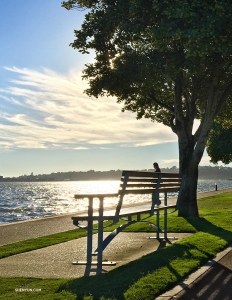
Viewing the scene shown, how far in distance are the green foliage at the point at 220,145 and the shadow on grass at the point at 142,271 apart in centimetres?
3492

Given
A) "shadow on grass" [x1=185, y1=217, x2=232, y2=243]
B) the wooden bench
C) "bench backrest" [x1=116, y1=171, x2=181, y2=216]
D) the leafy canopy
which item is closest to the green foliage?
the leafy canopy

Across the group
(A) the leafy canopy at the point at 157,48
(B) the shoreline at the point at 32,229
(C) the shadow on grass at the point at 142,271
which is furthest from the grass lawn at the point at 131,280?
(A) the leafy canopy at the point at 157,48

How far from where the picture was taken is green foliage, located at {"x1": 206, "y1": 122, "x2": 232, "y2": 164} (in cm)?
4556

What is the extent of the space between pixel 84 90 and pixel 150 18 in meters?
4.67

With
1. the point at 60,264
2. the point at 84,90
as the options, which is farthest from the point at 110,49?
the point at 60,264

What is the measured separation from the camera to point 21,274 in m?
7.81

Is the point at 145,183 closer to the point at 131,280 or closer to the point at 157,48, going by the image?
the point at 131,280

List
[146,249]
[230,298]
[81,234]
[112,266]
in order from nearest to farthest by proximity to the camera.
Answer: [230,298]
[112,266]
[146,249]
[81,234]

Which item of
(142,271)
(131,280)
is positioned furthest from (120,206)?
(131,280)

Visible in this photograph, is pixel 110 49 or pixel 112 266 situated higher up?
pixel 110 49

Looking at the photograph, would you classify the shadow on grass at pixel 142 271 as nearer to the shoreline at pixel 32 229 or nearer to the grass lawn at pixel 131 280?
the grass lawn at pixel 131 280

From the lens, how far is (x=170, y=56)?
54.2ft

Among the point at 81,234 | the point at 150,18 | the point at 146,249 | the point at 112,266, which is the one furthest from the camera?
the point at 150,18

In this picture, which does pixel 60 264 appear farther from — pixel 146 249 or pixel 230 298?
pixel 230 298
